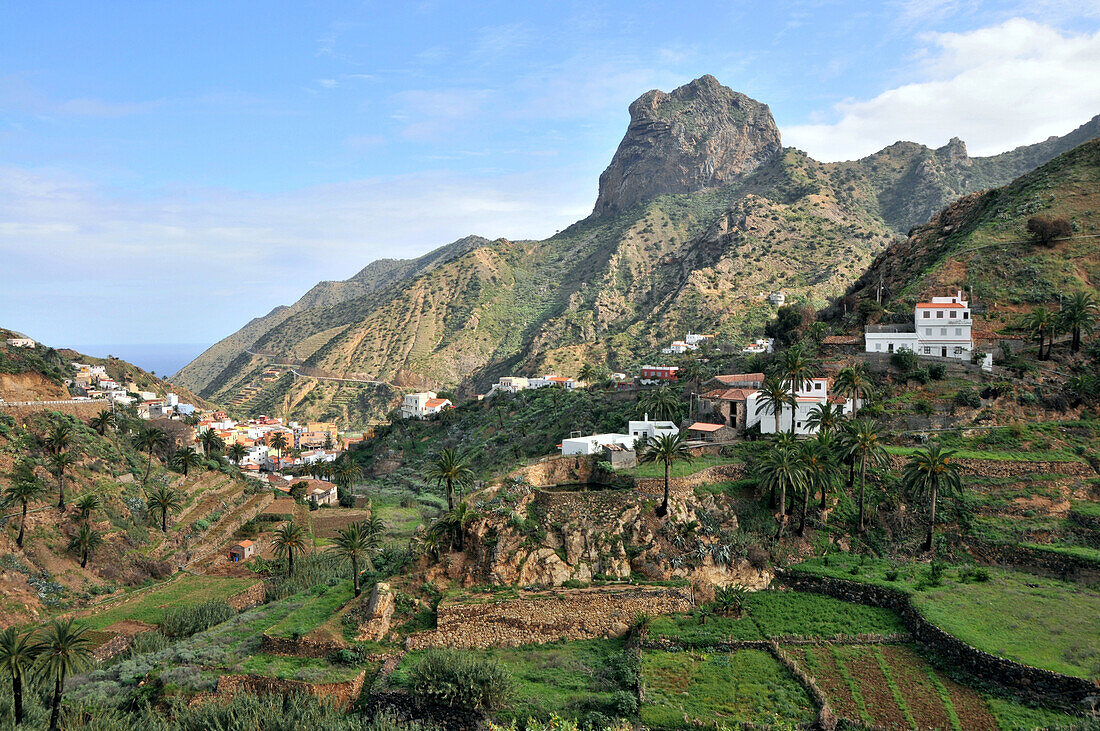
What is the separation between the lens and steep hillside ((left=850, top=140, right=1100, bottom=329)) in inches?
2101

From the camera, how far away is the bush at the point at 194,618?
113 ft

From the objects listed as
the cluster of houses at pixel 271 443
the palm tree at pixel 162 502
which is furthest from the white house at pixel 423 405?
the palm tree at pixel 162 502

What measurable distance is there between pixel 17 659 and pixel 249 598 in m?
16.1

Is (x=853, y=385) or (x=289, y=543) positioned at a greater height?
(x=853, y=385)

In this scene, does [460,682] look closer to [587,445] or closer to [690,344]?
[587,445]

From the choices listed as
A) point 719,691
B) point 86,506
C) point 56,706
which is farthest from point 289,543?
point 719,691

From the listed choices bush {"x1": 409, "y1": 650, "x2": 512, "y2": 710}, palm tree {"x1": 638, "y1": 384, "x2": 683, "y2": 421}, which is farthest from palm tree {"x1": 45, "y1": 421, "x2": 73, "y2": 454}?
palm tree {"x1": 638, "y1": 384, "x2": 683, "y2": 421}

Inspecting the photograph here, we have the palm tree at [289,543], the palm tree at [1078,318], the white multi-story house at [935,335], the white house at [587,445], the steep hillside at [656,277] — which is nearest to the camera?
the white house at [587,445]

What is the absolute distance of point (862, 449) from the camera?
3241 cm

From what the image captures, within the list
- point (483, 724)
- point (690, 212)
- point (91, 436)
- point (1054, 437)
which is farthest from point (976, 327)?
point (690, 212)

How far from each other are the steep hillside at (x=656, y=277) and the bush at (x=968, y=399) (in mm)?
58265

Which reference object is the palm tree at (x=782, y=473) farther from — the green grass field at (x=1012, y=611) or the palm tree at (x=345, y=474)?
the palm tree at (x=345, y=474)

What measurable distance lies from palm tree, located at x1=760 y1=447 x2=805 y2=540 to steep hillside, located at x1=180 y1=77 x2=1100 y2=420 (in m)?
68.3

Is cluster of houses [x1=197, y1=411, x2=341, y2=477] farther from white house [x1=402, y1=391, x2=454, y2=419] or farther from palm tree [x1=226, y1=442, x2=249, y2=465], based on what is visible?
white house [x1=402, y1=391, x2=454, y2=419]
